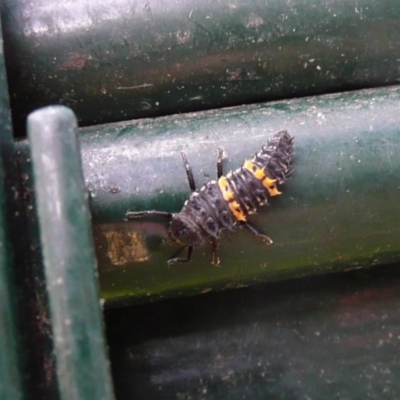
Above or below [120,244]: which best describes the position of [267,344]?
below

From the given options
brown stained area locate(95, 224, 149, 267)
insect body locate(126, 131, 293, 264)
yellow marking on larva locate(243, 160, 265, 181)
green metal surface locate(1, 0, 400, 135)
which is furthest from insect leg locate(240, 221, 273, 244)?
green metal surface locate(1, 0, 400, 135)

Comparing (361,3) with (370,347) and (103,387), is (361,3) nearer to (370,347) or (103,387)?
(370,347)

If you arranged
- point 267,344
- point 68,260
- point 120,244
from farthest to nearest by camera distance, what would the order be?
point 267,344 < point 120,244 < point 68,260

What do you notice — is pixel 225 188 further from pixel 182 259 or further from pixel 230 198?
pixel 182 259

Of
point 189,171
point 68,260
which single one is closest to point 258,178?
point 189,171

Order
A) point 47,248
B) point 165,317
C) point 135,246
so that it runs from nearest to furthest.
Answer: point 47,248 → point 135,246 → point 165,317

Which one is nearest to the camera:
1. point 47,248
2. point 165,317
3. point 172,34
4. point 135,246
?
point 47,248

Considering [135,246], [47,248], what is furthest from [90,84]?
[47,248]
